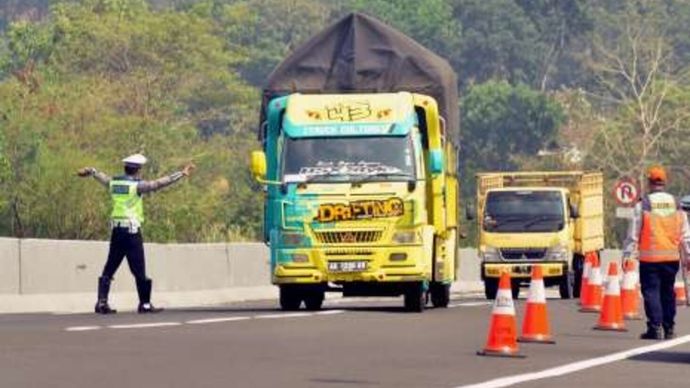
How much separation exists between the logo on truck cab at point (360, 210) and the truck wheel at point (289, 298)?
4.35ft

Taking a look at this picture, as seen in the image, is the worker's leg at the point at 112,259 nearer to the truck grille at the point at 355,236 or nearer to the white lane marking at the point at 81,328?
the truck grille at the point at 355,236

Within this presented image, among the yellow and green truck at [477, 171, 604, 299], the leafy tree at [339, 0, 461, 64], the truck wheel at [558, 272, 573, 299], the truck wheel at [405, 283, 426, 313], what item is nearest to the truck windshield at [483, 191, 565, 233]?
the yellow and green truck at [477, 171, 604, 299]

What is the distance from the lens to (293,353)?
1888 centimetres

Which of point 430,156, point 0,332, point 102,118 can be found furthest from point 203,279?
point 102,118

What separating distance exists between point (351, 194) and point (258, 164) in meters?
1.18

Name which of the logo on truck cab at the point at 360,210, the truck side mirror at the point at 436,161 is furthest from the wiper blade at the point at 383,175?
the truck side mirror at the point at 436,161

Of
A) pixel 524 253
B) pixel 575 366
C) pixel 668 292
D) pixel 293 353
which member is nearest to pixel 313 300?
pixel 668 292

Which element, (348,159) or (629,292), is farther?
(629,292)

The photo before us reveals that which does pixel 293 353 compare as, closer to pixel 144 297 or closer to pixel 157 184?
pixel 157 184

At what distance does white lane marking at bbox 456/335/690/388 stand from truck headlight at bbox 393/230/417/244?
17.2 ft

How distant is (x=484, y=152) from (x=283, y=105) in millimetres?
91683

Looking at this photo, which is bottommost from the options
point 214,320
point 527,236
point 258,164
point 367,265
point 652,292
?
point 214,320

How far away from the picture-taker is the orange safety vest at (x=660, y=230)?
928 inches

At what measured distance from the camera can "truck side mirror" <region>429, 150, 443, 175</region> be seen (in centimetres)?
2872
